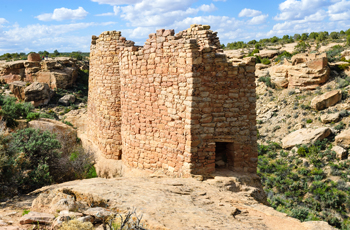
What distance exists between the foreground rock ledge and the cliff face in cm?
2594

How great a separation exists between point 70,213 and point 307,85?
75.0 ft

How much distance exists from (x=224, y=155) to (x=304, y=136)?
1293 cm

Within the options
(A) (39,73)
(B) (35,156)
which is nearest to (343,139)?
(B) (35,156)

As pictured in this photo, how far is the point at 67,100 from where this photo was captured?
1072 inches

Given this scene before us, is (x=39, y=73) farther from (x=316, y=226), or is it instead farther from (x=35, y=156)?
(x=316, y=226)

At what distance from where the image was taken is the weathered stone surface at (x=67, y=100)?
27.0 m

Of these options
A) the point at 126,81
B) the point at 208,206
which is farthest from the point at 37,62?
the point at 208,206

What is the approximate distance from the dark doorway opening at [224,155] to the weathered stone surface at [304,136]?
12.5 m

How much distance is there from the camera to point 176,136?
6543 millimetres

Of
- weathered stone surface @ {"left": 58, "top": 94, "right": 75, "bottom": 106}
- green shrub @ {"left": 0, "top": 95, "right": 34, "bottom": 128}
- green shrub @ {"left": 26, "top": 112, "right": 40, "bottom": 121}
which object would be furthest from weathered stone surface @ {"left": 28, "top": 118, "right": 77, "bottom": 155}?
weathered stone surface @ {"left": 58, "top": 94, "right": 75, "bottom": 106}

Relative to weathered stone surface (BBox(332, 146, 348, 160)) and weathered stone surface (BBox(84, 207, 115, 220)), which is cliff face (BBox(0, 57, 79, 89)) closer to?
weathered stone surface (BBox(332, 146, 348, 160))

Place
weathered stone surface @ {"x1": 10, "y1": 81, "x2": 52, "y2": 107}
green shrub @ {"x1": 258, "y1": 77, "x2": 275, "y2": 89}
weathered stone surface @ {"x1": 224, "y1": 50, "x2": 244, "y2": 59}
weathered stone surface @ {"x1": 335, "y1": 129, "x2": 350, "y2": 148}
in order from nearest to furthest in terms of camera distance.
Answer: weathered stone surface @ {"x1": 224, "y1": 50, "x2": 244, "y2": 59} < weathered stone surface @ {"x1": 335, "y1": 129, "x2": 350, "y2": 148} < green shrub @ {"x1": 258, "y1": 77, "x2": 275, "y2": 89} < weathered stone surface @ {"x1": 10, "y1": 81, "x2": 52, "y2": 107}

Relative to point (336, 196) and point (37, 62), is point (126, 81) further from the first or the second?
point (37, 62)

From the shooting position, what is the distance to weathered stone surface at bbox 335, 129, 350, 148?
1622 cm
